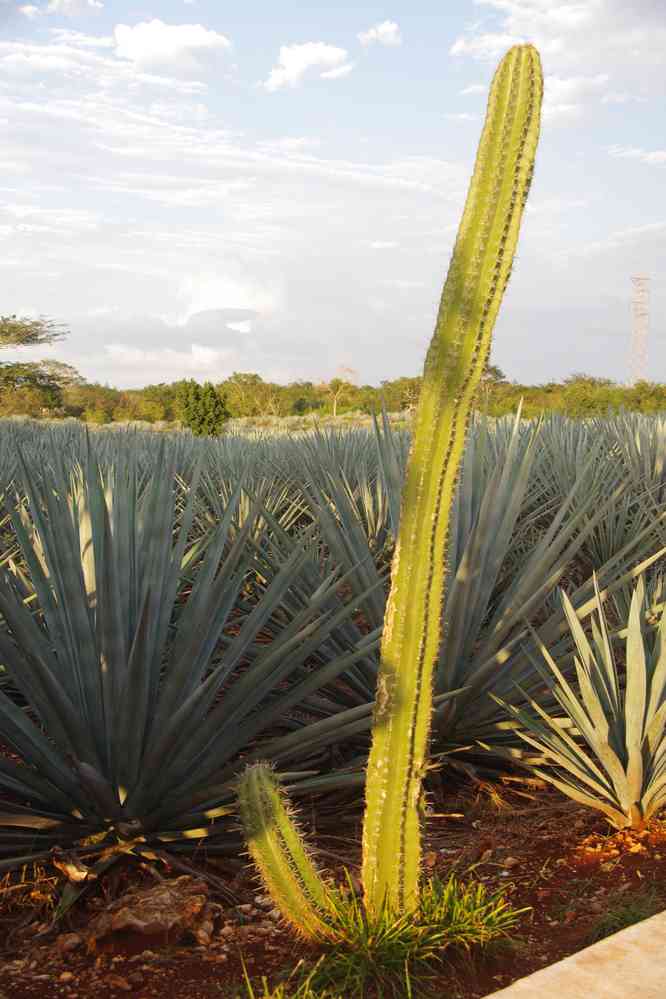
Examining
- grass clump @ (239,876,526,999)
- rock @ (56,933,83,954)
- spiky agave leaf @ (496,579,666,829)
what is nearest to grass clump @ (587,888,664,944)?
grass clump @ (239,876,526,999)

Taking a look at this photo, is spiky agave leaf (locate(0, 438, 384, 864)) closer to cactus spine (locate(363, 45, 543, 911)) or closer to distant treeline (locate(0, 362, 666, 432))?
cactus spine (locate(363, 45, 543, 911))

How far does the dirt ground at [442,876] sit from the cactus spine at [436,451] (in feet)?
0.97

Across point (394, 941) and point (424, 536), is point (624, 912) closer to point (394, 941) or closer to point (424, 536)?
point (394, 941)

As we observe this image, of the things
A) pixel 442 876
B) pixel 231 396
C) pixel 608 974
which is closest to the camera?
pixel 608 974

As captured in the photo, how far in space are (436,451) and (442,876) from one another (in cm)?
121

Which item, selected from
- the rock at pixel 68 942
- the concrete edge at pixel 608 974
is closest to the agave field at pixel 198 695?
the rock at pixel 68 942

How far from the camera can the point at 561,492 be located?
5.86 meters

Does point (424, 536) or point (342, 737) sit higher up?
point (424, 536)

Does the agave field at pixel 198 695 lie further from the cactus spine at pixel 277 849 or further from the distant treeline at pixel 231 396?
the distant treeline at pixel 231 396

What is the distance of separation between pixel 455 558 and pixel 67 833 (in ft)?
5.73

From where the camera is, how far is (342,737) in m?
2.82

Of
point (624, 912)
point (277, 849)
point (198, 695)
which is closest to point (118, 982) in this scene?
point (277, 849)

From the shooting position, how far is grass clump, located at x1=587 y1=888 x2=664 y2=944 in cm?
217

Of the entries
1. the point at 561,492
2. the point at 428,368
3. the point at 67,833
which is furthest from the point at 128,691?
the point at 561,492
